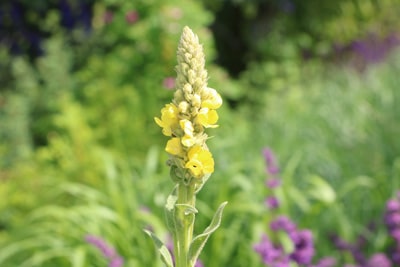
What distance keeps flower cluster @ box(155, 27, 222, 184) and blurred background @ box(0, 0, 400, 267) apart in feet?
5.32

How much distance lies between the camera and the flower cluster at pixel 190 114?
1100 millimetres

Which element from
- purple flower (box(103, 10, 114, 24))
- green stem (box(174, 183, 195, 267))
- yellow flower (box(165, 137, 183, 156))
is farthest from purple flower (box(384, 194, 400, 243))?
purple flower (box(103, 10, 114, 24))

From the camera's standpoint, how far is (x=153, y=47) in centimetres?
532

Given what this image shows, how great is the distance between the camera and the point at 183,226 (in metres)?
1.20

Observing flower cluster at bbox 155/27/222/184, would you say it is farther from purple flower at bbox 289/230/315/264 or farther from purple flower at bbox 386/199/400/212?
purple flower at bbox 386/199/400/212

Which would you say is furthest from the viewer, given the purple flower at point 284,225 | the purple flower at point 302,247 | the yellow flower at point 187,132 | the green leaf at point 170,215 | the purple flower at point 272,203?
the purple flower at point 272,203

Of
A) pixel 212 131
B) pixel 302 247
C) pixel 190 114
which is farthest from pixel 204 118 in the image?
pixel 212 131

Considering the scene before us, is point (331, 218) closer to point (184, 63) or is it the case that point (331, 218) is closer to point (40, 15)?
point (184, 63)

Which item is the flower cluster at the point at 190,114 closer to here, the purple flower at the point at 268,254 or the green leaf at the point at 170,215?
the green leaf at the point at 170,215

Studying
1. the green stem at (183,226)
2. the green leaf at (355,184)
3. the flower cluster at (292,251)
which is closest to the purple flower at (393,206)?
the flower cluster at (292,251)

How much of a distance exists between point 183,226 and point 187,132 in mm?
193

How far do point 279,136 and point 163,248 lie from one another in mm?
3396

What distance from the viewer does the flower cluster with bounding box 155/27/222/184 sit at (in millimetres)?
1100

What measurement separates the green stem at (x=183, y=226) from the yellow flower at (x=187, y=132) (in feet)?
0.33
